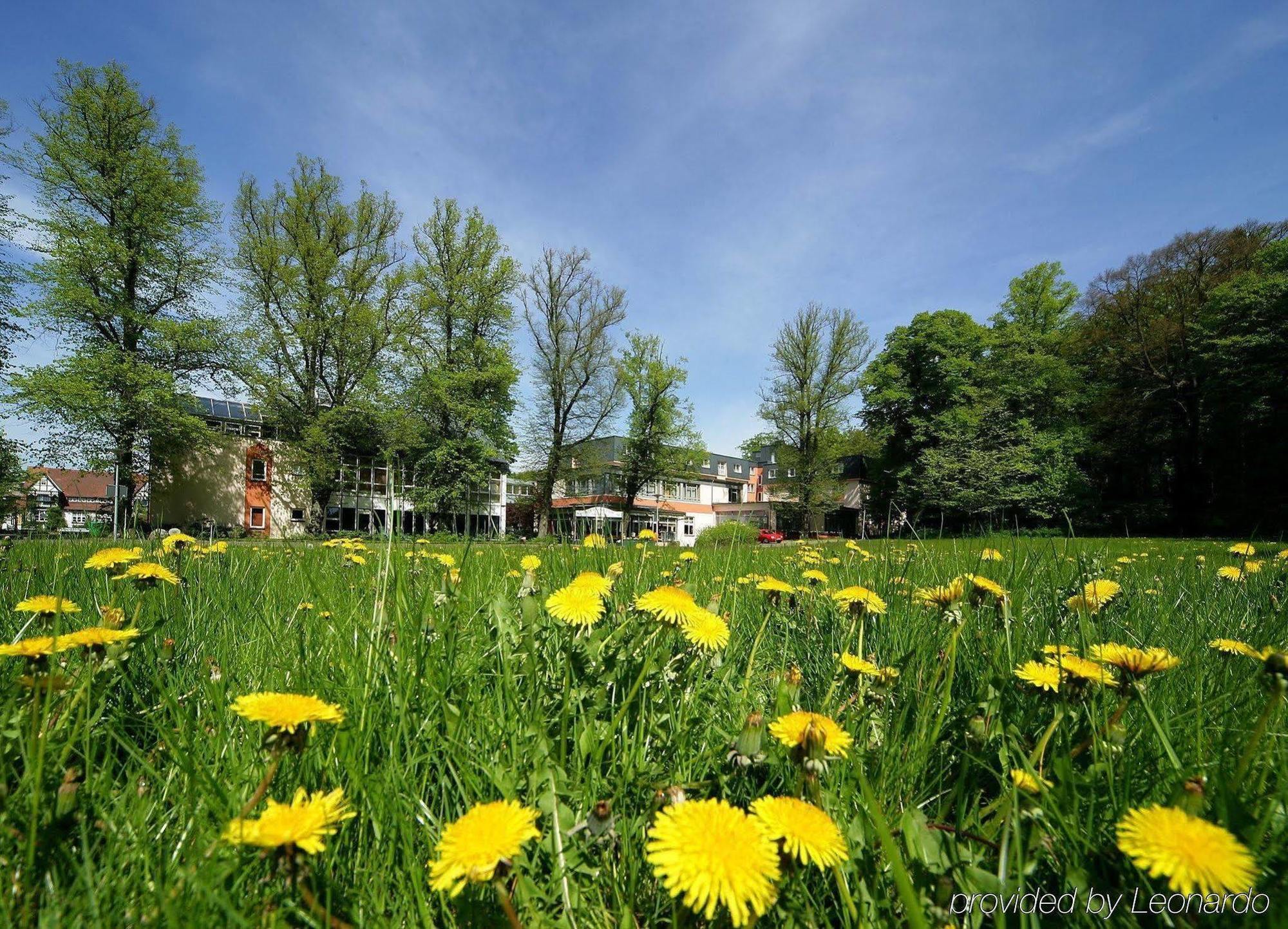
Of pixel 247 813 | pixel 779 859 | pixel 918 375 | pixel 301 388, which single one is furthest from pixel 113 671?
pixel 918 375

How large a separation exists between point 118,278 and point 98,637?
29423 mm

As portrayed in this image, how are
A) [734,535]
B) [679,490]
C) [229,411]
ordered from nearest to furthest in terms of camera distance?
[734,535]
[229,411]
[679,490]

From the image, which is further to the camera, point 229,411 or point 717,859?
point 229,411

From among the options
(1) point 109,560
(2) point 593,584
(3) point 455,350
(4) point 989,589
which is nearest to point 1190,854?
(2) point 593,584

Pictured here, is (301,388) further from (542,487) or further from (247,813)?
(247,813)

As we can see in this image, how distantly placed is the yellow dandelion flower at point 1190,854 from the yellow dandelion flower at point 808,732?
327mm

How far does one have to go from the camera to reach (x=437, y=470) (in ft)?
88.2

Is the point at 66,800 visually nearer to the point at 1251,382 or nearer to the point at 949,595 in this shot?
the point at 949,595

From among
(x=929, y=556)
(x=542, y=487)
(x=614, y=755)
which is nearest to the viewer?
(x=614, y=755)

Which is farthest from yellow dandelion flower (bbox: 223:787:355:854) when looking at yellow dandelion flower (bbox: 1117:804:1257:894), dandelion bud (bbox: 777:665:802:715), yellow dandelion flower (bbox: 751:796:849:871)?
yellow dandelion flower (bbox: 1117:804:1257:894)

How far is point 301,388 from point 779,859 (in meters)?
31.3

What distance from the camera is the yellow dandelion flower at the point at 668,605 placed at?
106cm

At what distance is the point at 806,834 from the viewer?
0.60 metres

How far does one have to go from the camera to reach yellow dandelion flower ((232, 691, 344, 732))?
679 mm
